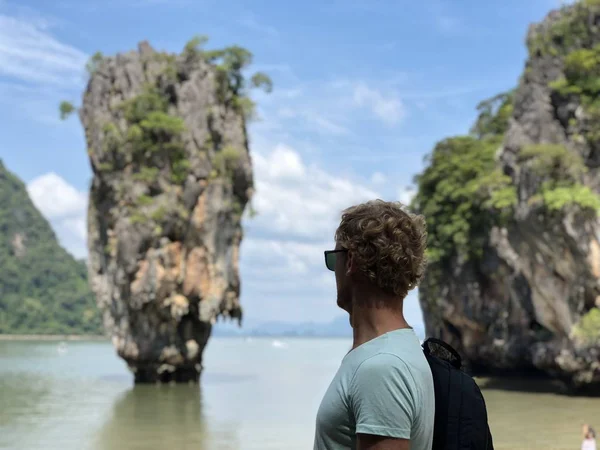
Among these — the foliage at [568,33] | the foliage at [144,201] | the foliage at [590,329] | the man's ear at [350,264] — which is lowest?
the foliage at [590,329]

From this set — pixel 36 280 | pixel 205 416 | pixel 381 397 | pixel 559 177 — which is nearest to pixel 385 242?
pixel 381 397

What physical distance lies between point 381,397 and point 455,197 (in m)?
30.1

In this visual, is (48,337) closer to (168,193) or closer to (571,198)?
(168,193)

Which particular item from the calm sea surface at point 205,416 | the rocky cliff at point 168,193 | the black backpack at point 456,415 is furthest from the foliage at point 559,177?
the black backpack at point 456,415

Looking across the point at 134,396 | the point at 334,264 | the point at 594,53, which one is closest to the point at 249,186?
the point at 134,396

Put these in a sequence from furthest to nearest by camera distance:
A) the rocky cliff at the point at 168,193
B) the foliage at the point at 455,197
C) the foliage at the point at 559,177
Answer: the foliage at the point at 455,197, the rocky cliff at the point at 168,193, the foliage at the point at 559,177

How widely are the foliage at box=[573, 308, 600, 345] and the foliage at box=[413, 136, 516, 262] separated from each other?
7.42m

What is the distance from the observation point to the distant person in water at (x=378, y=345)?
5.87 ft

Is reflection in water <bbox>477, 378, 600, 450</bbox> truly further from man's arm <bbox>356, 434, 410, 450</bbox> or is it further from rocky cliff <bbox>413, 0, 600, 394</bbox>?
man's arm <bbox>356, 434, 410, 450</bbox>

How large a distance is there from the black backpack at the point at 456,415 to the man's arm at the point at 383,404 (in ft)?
0.56

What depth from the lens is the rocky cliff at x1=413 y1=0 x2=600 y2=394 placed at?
2248cm

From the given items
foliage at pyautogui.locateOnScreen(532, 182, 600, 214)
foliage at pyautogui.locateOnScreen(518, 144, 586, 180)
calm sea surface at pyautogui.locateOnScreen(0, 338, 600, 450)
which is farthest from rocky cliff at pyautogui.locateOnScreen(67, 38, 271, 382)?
foliage at pyautogui.locateOnScreen(532, 182, 600, 214)

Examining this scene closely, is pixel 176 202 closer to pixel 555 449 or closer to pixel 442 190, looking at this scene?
pixel 442 190

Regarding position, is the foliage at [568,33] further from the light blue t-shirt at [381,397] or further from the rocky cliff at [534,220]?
the light blue t-shirt at [381,397]
